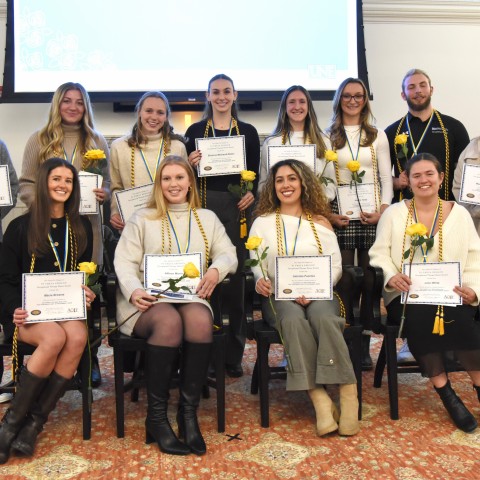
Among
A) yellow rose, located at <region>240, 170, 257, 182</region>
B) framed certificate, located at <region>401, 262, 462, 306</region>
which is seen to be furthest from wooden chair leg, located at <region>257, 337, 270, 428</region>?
yellow rose, located at <region>240, 170, 257, 182</region>

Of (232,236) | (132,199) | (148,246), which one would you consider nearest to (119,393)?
(148,246)

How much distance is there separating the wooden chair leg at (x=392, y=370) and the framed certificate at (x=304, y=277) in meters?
0.37

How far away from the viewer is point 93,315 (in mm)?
2953

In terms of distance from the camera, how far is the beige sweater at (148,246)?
2900 mm

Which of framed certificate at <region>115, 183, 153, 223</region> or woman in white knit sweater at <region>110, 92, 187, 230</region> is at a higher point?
woman in white knit sweater at <region>110, 92, 187, 230</region>

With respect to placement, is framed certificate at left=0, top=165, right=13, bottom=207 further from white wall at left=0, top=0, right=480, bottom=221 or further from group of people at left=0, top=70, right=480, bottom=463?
white wall at left=0, top=0, right=480, bottom=221

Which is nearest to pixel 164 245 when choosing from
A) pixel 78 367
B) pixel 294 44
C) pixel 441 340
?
pixel 78 367

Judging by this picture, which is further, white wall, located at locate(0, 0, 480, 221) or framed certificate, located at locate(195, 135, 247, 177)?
white wall, located at locate(0, 0, 480, 221)

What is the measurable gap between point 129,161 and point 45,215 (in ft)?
2.76

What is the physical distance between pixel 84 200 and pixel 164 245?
626mm

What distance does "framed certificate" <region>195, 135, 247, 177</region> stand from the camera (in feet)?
11.8

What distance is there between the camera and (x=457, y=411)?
286 centimetres

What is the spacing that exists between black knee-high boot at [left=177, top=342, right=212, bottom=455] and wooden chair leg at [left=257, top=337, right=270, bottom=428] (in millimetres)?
296

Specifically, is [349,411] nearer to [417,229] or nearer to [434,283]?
[434,283]
